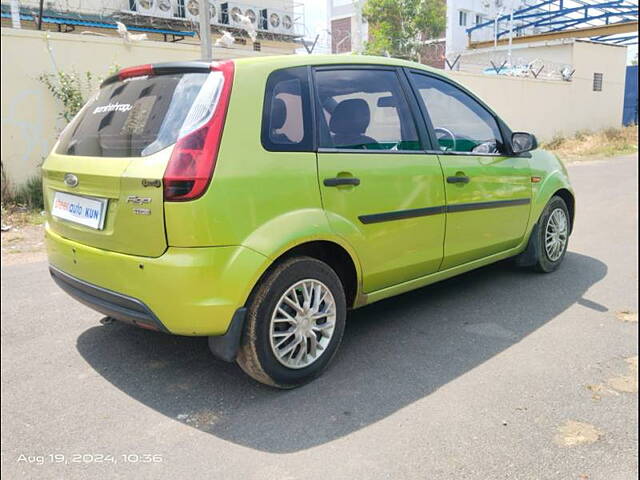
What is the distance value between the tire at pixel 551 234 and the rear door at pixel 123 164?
331 centimetres

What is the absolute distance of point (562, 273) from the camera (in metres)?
5.23

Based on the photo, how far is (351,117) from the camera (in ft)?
11.1

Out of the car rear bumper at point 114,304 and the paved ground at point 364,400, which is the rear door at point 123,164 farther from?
the paved ground at point 364,400

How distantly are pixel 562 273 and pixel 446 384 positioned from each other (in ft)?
8.61

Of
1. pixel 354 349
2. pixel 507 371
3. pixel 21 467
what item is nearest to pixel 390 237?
pixel 354 349

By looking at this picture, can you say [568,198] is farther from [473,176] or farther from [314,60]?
[314,60]

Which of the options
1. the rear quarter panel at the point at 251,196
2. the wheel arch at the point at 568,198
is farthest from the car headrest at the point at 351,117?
the wheel arch at the point at 568,198

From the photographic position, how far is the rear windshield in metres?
2.81

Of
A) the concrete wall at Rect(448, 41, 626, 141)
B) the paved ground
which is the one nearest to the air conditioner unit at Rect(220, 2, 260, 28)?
the concrete wall at Rect(448, 41, 626, 141)

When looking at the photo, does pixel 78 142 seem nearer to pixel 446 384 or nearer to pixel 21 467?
pixel 21 467

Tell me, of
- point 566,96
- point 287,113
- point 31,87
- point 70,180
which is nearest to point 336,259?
point 287,113

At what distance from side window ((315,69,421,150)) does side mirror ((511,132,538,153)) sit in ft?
3.96

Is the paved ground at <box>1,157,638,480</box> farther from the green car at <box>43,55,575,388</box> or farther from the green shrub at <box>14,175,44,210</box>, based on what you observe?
the green shrub at <box>14,175,44,210</box>

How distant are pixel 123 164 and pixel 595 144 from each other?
20900 millimetres
